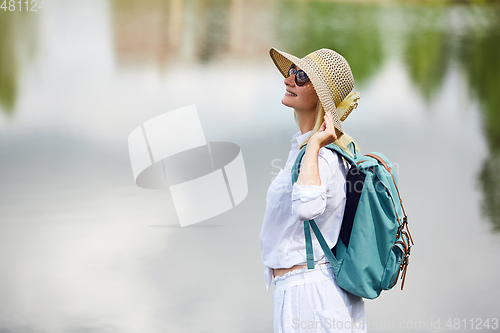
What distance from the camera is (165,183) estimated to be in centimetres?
566

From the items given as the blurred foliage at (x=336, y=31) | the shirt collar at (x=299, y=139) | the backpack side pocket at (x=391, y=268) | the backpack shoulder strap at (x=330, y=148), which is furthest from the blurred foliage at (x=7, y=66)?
the backpack side pocket at (x=391, y=268)

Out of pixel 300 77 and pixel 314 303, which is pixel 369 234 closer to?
pixel 314 303

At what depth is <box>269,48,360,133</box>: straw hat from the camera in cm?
179

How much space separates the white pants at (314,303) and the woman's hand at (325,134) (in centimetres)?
36

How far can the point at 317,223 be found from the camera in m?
1.81

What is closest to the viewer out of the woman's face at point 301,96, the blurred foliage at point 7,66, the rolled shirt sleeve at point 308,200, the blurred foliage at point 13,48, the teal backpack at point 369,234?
the rolled shirt sleeve at point 308,200

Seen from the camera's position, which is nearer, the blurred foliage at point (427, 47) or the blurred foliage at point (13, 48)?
the blurred foliage at point (13, 48)

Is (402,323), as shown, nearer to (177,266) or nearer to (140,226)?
(177,266)

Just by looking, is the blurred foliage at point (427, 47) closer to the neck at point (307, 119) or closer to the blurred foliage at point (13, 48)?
the blurred foliage at point (13, 48)

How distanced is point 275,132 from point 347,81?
5.19 meters

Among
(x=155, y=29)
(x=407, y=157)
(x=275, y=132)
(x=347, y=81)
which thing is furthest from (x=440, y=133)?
(x=155, y=29)

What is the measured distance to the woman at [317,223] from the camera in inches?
69.7

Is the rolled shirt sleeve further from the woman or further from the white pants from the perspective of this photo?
the white pants

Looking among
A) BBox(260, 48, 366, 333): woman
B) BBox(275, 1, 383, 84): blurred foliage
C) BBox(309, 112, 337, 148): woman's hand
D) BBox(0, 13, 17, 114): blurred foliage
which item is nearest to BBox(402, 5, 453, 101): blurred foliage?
BBox(275, 1, 383, 84): blurred foliage
